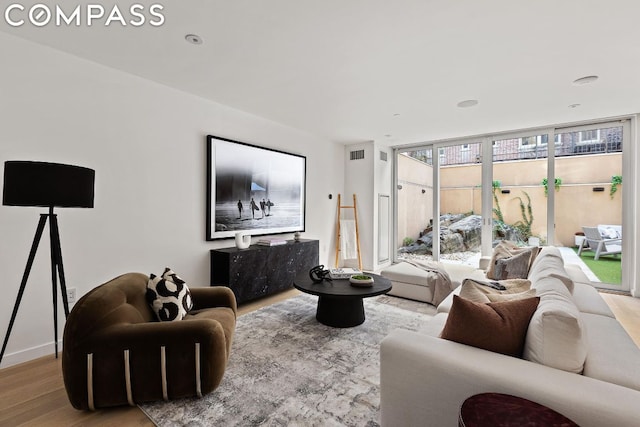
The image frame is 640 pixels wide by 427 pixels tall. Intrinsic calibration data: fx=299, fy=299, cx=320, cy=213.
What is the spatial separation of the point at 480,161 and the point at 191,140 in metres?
4.71

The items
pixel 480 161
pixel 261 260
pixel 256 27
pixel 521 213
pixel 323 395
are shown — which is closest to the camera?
pixel 323 395

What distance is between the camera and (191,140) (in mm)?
3496

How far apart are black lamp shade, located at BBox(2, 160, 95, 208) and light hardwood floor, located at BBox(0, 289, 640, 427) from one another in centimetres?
125

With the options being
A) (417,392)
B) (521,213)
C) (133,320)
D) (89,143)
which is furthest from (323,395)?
(521,213)

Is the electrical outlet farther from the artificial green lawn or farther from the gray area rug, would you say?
the artificial green lawn

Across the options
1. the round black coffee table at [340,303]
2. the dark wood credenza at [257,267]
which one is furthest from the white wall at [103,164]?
the round black coffee table at [340,303]

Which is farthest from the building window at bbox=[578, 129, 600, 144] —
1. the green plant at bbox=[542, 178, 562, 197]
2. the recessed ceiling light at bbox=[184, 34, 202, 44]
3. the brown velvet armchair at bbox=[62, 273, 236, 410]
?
the brown velvet armchair at bbox=[62, 273, 236, 410]

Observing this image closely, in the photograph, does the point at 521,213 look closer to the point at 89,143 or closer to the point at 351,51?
the point at 351,51

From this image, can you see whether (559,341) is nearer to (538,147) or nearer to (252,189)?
(252,189)

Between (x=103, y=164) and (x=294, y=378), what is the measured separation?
2545 mm

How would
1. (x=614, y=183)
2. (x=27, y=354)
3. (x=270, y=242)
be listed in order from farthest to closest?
(x=614, y=183)
(x=270, y=242)
(x=27, y=354)

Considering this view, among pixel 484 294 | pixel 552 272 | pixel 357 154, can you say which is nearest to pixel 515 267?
pixel 552 272

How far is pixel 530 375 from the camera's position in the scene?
3.91 ft

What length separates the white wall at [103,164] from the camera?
235cm
